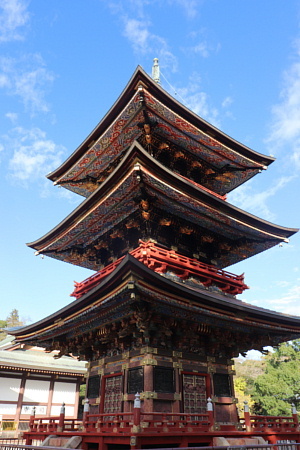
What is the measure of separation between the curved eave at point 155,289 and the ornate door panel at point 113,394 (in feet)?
9.46

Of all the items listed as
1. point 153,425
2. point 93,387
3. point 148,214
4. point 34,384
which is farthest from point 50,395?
point 148,214

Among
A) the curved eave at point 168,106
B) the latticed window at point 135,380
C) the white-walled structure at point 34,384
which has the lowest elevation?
the latticed window at point 135,380

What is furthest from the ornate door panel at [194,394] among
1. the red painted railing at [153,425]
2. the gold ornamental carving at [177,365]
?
the gold ornamental carving at [177,365]

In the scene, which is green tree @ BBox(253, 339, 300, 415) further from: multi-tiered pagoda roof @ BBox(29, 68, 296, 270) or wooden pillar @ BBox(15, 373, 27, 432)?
wooden pillar @ BBox(15, 373, 27, 432)

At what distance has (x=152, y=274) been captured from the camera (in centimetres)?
905

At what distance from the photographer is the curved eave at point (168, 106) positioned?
12641 mm

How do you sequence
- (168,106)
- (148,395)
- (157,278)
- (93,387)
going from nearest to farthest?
(157,278), (148,395), (168,106), (93,387)

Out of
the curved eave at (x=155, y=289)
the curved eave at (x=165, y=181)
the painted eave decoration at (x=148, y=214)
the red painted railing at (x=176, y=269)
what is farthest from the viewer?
the red painted railing at (x=176, y=269)

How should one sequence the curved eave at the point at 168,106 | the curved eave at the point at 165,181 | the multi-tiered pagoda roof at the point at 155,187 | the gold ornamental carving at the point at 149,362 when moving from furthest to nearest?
the curved eave at the point at 168,106 → the multi-tiered pagoda roof at the point at 155,187 → the curved eave at the point at 165,181 → the gold ornamental carving at the point at 149,362

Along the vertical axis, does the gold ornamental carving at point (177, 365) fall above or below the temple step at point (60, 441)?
above

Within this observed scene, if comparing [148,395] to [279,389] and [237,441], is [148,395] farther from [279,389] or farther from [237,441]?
[279,389]

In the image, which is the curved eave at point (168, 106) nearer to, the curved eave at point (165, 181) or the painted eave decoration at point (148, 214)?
the painted eave decoration at point (148, 214)

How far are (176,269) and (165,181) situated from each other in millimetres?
3432

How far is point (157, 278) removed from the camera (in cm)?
920
